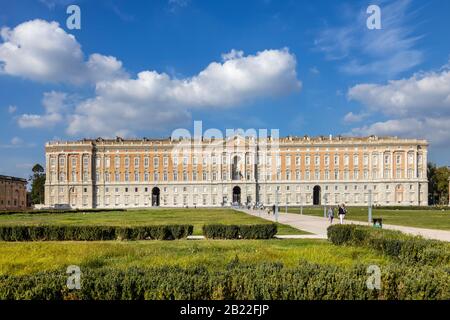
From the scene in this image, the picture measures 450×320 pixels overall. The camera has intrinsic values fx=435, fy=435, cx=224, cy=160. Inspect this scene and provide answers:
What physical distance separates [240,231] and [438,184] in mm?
94199

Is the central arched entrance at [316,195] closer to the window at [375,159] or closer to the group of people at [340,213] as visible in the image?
the window at [375,159]

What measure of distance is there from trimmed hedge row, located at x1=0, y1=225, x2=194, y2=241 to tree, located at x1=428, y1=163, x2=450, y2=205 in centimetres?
9509

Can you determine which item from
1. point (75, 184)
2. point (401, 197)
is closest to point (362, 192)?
point (401, 197)

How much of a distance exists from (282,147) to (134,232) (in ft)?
249

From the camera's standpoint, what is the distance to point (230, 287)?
6.54 meters

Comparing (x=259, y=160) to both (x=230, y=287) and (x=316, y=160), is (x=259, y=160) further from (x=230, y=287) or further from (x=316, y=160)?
(x=230, y=287)

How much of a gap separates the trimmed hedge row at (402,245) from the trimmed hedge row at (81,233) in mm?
7995

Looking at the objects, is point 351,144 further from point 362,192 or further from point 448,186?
point 448,186

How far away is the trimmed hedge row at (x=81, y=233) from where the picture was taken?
19.1 metres

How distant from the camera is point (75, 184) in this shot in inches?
3661

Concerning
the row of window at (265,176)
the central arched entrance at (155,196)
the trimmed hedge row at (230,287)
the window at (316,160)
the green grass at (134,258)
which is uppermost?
the window at (316,160)

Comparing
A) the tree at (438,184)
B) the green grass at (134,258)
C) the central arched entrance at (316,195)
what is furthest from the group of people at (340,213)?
the tree at (438,184)

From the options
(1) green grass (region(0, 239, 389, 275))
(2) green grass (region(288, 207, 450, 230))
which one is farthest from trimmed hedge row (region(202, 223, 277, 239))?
(2) green grass (region(288, 207, 450, 230))
